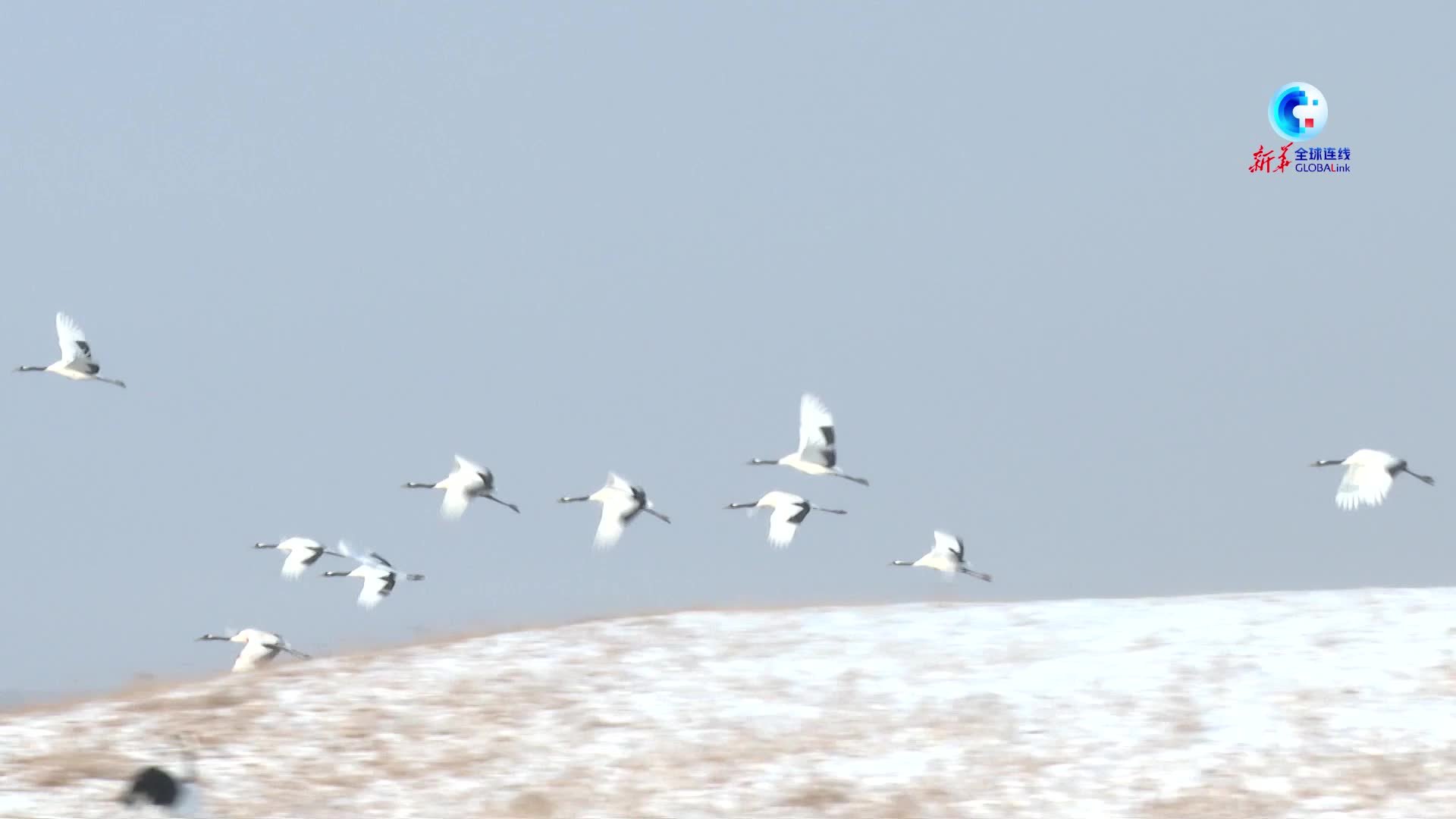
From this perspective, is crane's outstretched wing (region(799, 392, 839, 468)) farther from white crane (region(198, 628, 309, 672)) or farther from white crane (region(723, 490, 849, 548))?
white crane (region(198, 628, 309, 672))

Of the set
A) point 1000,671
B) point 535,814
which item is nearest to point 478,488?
point 1000,671

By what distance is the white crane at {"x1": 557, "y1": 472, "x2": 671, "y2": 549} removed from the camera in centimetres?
2294

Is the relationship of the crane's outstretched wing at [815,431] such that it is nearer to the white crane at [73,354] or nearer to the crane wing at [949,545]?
the crane wing at [949,545]

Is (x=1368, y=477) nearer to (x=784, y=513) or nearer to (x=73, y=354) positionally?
(x=784, y=513)

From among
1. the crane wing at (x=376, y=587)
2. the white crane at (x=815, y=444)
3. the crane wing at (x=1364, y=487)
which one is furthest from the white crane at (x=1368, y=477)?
the crane wing at (x=376, y=587)

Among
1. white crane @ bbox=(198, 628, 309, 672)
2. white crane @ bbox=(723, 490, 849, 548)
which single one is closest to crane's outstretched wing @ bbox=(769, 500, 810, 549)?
white crane @ bbox=(723, 490, 849, 548)

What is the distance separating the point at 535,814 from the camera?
15297mm

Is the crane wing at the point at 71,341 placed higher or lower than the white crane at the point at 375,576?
higher

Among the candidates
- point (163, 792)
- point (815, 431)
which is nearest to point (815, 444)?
point (815, 431)

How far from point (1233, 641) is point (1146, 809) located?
16.8 ft

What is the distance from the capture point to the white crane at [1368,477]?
22266mm

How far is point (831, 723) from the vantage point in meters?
→ 17.7

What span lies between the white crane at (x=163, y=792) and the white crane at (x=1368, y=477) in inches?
527

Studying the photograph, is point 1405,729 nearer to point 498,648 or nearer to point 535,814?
point 535,814
